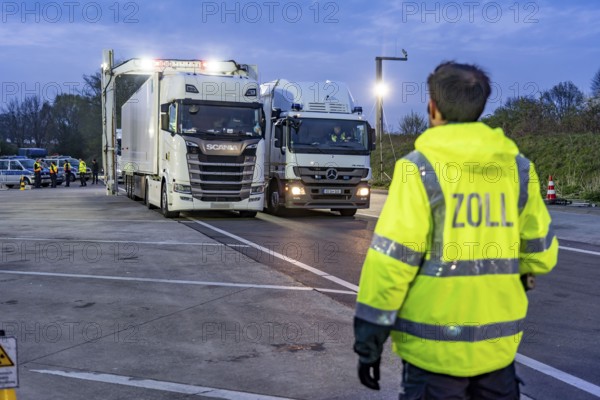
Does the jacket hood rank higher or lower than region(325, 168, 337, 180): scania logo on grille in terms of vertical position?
higher

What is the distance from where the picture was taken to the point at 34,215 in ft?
64.4

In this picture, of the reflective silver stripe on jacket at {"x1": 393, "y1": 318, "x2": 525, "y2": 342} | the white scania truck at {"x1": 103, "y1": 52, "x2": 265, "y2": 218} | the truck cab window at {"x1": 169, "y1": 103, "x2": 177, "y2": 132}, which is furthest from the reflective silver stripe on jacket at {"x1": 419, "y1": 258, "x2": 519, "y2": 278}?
the truck cab window at {"x1": 169, "y1": 103, "x2": 177, "y2": 132}

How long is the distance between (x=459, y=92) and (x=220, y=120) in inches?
584

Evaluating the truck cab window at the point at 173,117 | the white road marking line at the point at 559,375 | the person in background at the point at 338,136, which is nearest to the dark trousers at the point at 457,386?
the white road marking line at the point at 559,375

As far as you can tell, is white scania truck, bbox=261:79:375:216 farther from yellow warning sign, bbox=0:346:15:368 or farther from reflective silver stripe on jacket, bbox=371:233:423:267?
reflective silver stripe on jacket, bbox=371:233:423:267

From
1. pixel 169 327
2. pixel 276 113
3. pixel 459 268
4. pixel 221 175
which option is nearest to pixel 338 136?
pixel 276 113

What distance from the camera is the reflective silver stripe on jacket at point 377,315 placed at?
2.52 meters

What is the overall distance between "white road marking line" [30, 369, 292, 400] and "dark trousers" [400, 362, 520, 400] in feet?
7.30

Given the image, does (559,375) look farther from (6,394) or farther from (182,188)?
(182,188)

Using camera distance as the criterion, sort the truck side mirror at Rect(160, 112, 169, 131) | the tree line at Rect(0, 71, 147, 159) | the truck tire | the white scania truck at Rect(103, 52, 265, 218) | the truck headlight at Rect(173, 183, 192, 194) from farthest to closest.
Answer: the tree line at Rect(0, 71, 147, 159), the truck tire, the truck side mirror at Rect(160, 112, 169, 131), the truck headlight at Rect(173, 183, 192, 194), the white scania truck at Rect(103, 52, 265, 218)

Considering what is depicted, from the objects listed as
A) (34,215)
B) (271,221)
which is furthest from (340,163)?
(34,215)

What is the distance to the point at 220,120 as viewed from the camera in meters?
17.2

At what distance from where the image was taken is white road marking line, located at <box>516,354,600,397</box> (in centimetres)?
493

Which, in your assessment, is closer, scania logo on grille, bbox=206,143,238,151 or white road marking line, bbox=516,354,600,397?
white road marking line, bbox=516,354,600,397
